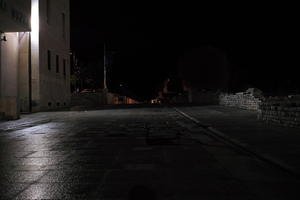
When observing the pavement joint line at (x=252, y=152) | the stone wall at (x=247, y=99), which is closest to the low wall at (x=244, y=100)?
the stone wall at (x=247, y=99)

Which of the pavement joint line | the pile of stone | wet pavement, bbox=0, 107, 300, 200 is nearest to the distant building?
wet pavement, bbox=0, 107, 300, 200

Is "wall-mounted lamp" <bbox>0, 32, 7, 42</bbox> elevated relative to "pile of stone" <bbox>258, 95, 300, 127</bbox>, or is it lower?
elevated

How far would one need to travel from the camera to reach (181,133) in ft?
43.2

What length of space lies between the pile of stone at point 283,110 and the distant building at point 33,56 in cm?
1504

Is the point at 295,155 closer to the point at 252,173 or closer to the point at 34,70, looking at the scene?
the point at 252,173

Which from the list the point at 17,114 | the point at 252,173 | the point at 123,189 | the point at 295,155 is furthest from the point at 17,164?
the point at 17,114

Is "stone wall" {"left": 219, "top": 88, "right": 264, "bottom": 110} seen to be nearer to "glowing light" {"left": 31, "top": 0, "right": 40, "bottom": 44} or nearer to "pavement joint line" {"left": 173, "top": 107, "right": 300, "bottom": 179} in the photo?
"pavement joint line" {"left": 173, "top": 107, "right": 300, "bottom": 179}

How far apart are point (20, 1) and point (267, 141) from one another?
19.5 m

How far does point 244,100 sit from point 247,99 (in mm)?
895

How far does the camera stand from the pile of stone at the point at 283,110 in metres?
13.1

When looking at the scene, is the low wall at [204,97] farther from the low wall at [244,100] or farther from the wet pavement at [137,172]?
the wet pavement at [137,172]

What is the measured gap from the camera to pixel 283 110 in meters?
14.1

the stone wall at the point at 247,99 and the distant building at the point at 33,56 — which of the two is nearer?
the distant building at the point at 33,56

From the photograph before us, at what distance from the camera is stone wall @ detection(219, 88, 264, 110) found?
25.3 meters
